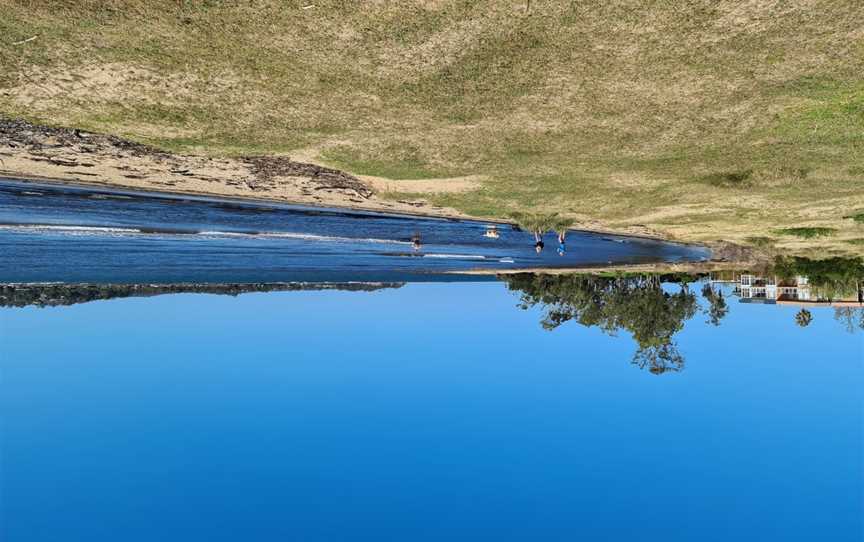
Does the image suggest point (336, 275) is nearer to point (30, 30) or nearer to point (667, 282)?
point (30, 30)

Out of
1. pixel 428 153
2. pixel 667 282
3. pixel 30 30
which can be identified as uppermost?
pixel 30 30

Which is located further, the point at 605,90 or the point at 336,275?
the point at 336,275

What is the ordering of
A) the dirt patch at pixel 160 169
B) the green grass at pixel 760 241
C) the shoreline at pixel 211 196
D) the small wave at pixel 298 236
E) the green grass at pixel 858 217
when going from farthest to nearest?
the green grass at pixel 760 241, the green grass at pixel 858 217, the small wave at pixel 298 236, the shoreline at pixel 211 196, the dirt patch at pixel 160 169

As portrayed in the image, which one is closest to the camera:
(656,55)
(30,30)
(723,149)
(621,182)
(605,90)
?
(30,30)

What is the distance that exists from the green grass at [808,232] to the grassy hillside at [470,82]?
9.48 meters

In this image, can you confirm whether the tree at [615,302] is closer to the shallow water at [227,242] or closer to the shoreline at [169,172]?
the shallow water at [227,242]

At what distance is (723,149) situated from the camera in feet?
69.1

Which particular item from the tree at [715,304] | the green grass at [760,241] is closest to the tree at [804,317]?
the tree at [715,304]

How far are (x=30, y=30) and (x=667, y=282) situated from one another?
134ft

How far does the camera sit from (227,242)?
27.9 meters

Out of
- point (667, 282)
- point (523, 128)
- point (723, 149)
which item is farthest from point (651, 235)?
point (523, 128)

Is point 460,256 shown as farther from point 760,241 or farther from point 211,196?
point 760,241

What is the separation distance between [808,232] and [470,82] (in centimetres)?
2520

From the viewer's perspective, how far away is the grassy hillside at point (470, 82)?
15.2 meters
